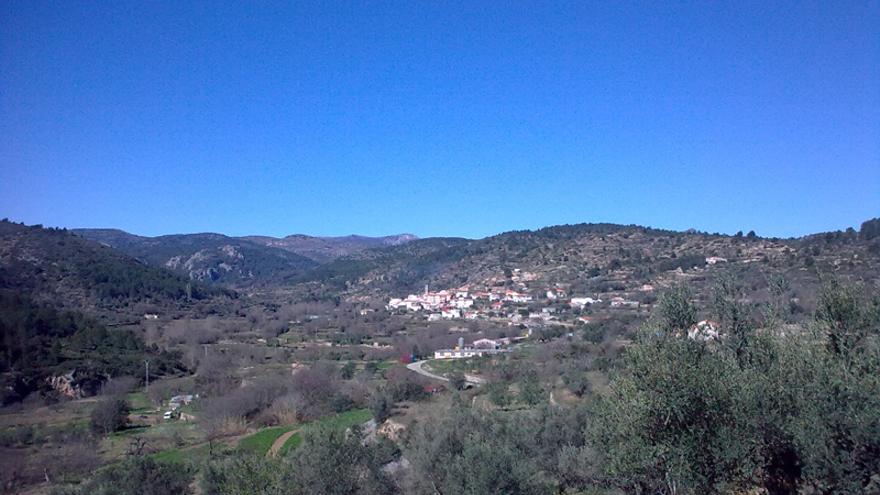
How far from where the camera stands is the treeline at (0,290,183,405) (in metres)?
26.7

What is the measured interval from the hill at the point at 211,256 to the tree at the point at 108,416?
82.4m

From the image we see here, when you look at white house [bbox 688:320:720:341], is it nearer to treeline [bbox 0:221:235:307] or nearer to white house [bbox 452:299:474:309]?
treeline [bbox 0:221:235:307]

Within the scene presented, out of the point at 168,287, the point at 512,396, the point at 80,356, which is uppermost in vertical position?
the point at 168,287

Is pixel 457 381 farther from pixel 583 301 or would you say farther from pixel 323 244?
pixel 323 244

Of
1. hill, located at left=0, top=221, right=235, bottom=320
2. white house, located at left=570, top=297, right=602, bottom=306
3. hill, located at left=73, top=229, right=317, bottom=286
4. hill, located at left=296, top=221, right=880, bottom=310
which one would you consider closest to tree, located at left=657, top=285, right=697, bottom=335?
hill, located at left=296, top=221, right=880, bottom=310

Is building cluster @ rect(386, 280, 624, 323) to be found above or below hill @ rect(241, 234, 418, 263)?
below

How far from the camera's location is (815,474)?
8.58 meters

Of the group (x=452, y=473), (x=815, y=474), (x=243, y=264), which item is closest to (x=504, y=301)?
(x=452, y=473)

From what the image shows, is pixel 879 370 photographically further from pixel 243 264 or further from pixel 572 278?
pixel 243 264

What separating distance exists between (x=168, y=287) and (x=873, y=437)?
222 ft

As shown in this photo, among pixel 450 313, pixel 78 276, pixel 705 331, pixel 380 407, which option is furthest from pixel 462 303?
pixel 705 331

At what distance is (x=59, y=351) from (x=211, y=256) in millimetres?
89406

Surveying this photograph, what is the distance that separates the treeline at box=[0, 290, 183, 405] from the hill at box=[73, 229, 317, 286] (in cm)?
7197

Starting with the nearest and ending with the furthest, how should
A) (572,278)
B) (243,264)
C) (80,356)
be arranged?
(80,356) → (572,278) → (243,264)
